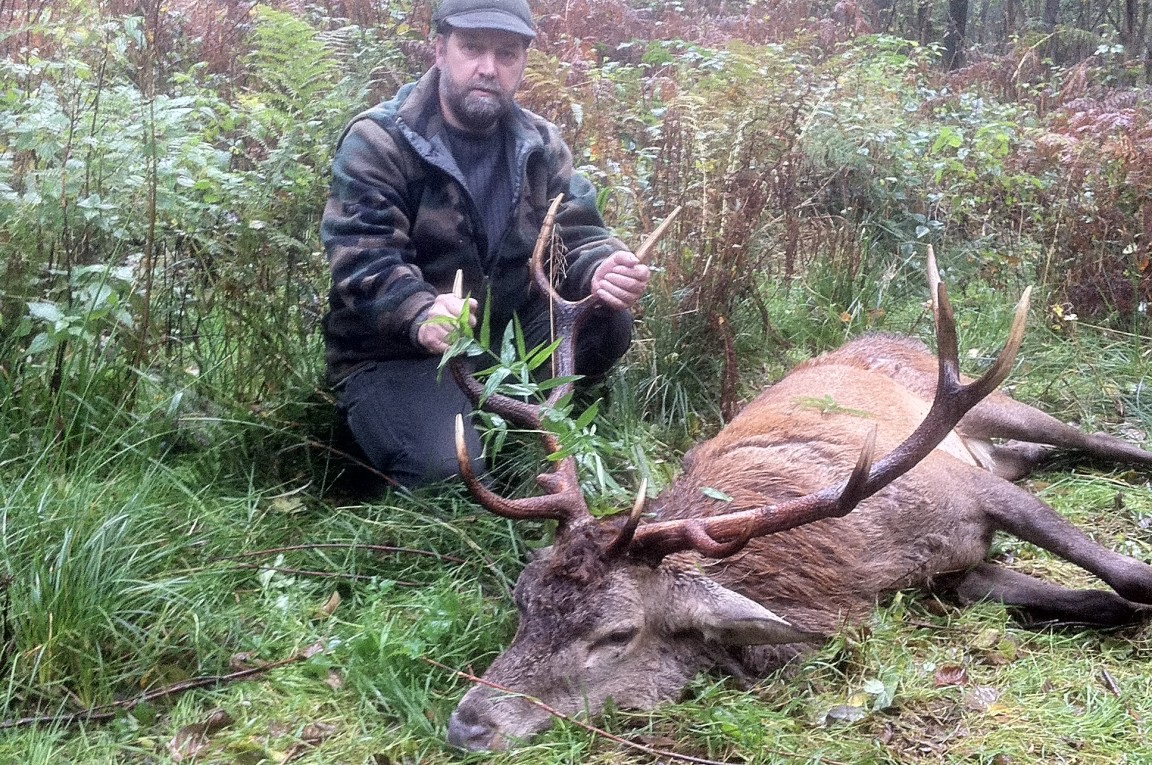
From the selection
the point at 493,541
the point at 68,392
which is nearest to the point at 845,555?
the point at 493,541

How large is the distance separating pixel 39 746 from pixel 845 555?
257cm

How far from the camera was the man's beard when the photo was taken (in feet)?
15.0

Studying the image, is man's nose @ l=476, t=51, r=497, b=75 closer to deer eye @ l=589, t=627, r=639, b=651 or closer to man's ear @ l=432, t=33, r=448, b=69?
man's ear @ l=432, t=33, r=448, b=69

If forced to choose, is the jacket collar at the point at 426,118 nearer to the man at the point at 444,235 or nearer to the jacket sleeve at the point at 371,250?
the man at the point at 444,235

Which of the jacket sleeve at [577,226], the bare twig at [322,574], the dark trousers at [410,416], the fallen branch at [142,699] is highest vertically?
the jacket sleeve at [577,226]

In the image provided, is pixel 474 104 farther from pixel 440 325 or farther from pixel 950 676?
pixel 950 676

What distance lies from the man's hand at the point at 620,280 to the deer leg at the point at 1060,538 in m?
1.57

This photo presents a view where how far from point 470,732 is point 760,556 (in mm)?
1167

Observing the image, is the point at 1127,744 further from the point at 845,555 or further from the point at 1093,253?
the point at 1093,253

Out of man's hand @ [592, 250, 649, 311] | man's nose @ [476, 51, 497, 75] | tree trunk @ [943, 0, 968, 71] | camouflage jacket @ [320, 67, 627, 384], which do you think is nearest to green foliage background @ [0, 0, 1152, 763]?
camouflage jacket @ [320, 67, 627, 384]

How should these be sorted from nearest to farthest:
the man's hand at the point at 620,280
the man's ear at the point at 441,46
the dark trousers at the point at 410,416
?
the man's hand at the point at 620,280
the dark trousers at the point at 410,416
the man's ear at the point at 441,46

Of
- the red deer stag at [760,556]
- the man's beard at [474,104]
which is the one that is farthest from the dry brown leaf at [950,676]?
the man's beard at [474,104]

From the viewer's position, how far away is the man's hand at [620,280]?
4078 mm

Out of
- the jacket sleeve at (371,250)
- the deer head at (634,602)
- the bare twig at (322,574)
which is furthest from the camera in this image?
the jacket sleeve at (371,250)
